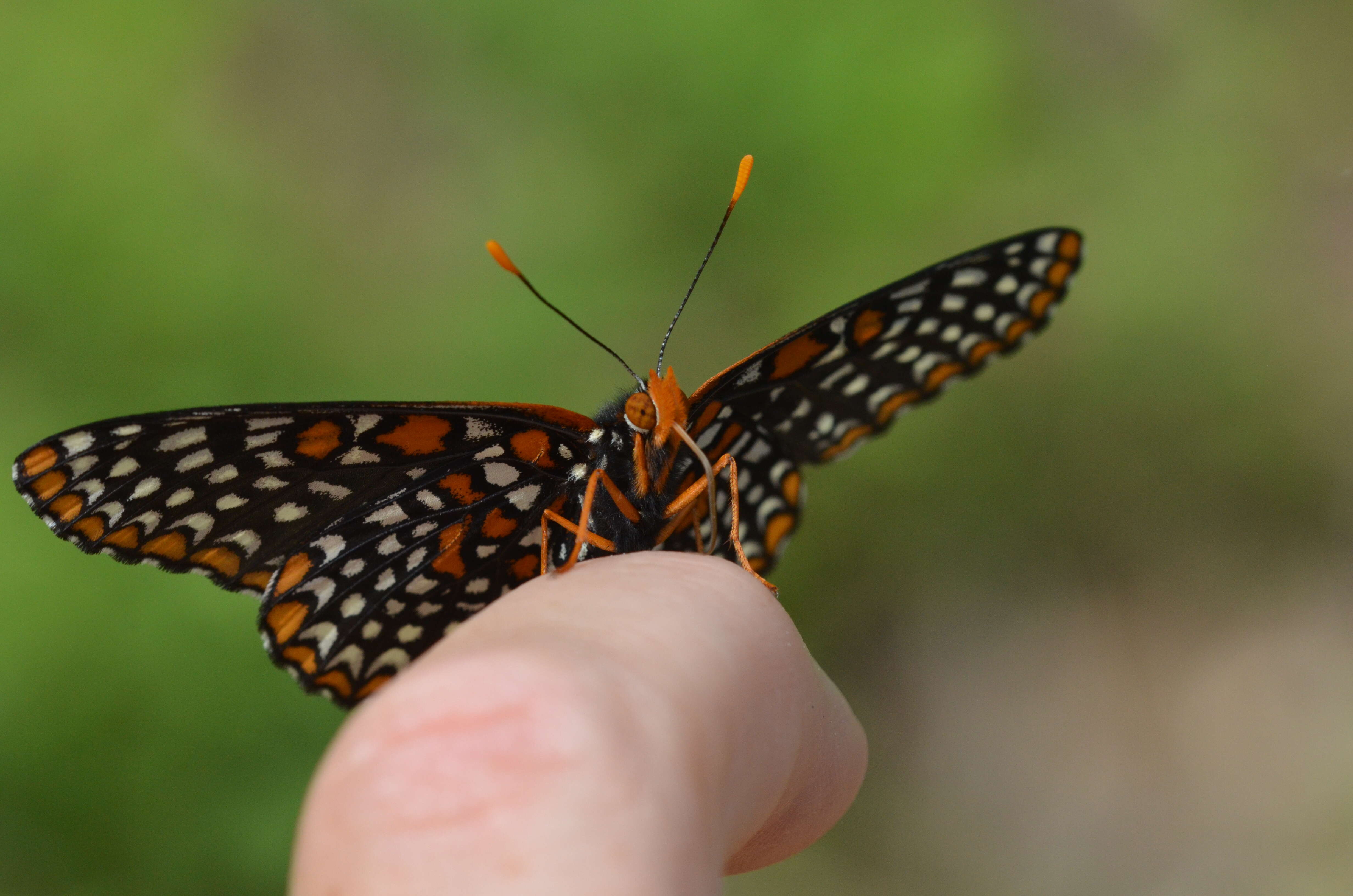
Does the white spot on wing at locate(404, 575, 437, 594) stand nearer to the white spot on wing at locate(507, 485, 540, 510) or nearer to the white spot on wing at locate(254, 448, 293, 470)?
the white spot on wing at locate(507, 485, 540, 510)

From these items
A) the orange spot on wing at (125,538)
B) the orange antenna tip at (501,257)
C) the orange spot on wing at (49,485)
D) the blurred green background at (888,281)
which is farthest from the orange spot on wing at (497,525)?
the blurred green background at (888,281)

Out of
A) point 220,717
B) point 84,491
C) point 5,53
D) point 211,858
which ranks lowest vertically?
point 211,858

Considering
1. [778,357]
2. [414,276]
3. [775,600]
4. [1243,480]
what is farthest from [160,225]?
[1243,480]

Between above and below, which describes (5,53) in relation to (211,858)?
above

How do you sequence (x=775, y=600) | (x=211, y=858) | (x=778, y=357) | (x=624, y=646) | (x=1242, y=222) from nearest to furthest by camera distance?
(x=624, y=646) → (x=775, y=600) → (x=778, y=357) → (x=211, y=858) → (x=1242, y=222)

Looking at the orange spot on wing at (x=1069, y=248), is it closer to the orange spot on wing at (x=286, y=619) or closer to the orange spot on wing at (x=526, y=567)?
the orange spot on wing at (x=526, y=567)

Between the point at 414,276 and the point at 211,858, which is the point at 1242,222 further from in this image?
the point at 211,858
